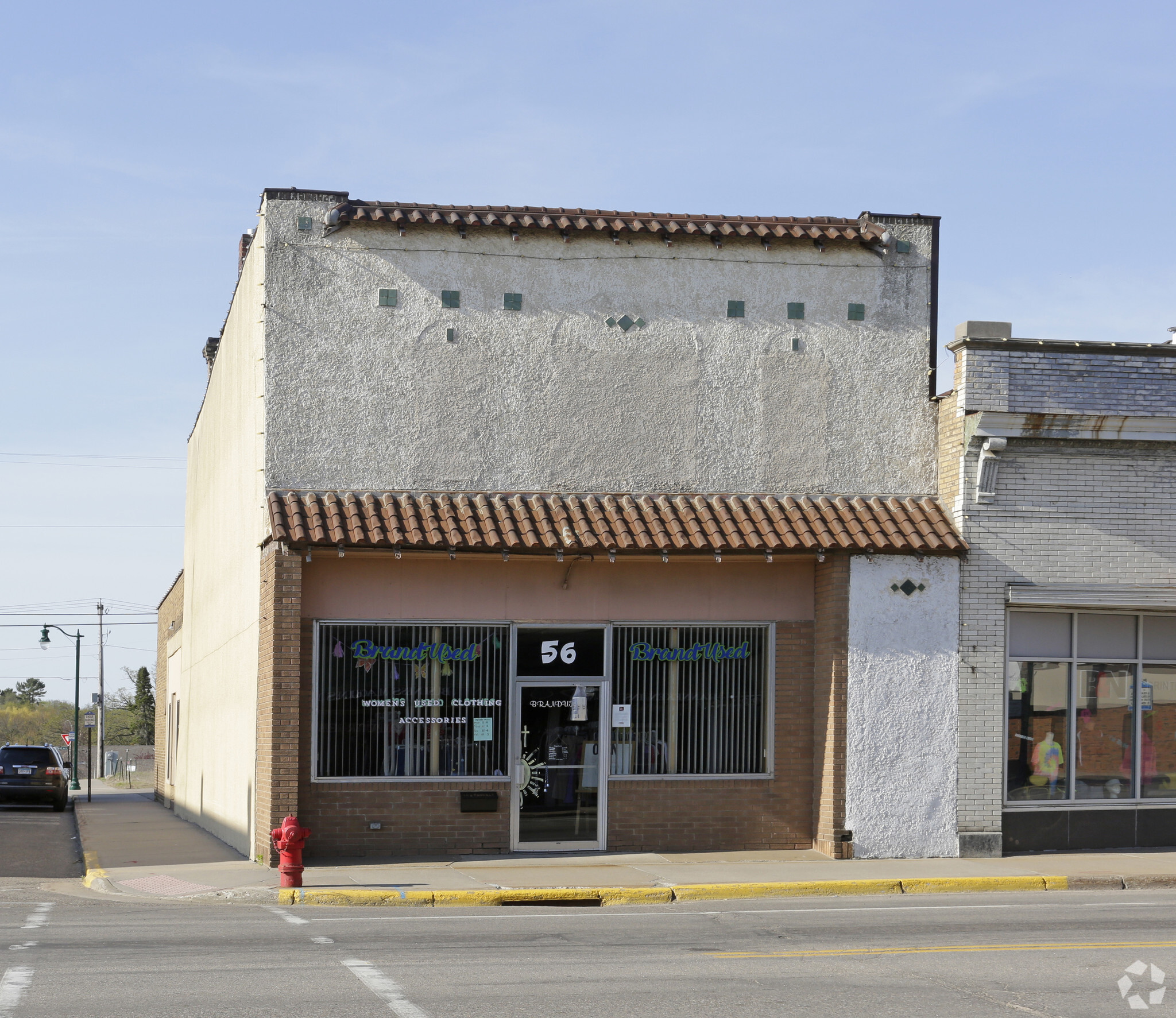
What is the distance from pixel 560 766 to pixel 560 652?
52.9 inches

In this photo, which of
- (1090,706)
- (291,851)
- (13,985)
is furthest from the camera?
(1090,706)

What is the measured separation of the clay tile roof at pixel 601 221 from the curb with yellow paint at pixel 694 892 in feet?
25.3

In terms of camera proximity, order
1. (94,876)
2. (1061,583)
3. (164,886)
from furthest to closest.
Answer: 1. (1061,583)
2. (94,876)
3. (164,886)

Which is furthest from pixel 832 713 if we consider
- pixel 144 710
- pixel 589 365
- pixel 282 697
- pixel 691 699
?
pixel 144 710

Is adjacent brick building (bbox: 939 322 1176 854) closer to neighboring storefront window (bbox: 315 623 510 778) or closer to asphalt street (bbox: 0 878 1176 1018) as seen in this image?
asphalt street (bbox: 0 878 1176 1018)

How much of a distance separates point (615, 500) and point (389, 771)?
4123 millimetres

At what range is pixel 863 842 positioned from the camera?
54.6ft

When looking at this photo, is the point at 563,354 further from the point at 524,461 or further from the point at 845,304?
the point at 845,304

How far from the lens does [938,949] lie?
10.7m

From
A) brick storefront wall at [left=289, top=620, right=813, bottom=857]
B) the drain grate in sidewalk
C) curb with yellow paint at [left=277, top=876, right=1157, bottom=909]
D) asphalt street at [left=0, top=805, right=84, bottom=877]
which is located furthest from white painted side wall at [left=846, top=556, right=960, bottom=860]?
asphalt street at [left=0, top=805, right=84, bottom=877]

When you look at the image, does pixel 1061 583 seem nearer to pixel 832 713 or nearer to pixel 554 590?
pixel 832 713

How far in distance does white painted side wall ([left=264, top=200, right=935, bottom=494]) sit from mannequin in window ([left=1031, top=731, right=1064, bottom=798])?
3.44 metres

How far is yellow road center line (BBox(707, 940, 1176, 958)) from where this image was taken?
1042cm

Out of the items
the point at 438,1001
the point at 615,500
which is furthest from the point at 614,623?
the point at 438,1001
